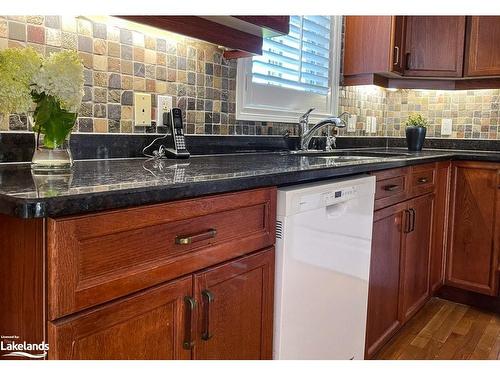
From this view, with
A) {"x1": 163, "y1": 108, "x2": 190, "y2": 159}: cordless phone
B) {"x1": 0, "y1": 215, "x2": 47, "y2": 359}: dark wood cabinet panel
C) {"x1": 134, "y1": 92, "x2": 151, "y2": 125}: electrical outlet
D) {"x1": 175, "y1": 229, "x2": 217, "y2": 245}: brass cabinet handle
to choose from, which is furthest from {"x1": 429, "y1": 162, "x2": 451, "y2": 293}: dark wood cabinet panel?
{"x1": 0, "y1": 215, "x2": 47, "y2": 359}: dark wood cabinet panel

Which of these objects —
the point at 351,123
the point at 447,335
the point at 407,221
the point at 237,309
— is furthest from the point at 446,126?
the point at 237,309

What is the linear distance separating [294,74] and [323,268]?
52.6 inches

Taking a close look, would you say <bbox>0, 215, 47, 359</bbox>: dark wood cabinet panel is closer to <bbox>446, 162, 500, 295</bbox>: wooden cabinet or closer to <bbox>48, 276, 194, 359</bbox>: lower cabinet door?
<bbox>48, 276, 194, 359</bbox>: lower cabinet door

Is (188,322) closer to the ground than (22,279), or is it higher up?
closer to the ground

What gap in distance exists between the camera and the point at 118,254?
0.84 m

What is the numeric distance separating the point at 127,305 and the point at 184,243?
0.55 ft

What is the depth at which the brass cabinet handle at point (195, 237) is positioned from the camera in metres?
0.96

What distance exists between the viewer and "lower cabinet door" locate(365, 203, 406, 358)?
1876 millimetres

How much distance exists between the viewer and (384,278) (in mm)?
1981

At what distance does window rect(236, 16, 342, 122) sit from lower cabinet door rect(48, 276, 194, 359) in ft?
4.04

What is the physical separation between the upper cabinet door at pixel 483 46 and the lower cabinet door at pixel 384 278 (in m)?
1.38

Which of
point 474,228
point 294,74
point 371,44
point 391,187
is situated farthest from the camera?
point 371,44

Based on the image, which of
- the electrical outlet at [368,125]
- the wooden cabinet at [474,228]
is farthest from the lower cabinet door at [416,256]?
the electrical outlet at [368,125]

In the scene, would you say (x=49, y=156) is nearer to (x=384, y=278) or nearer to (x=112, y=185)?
(x=112, y=185)
